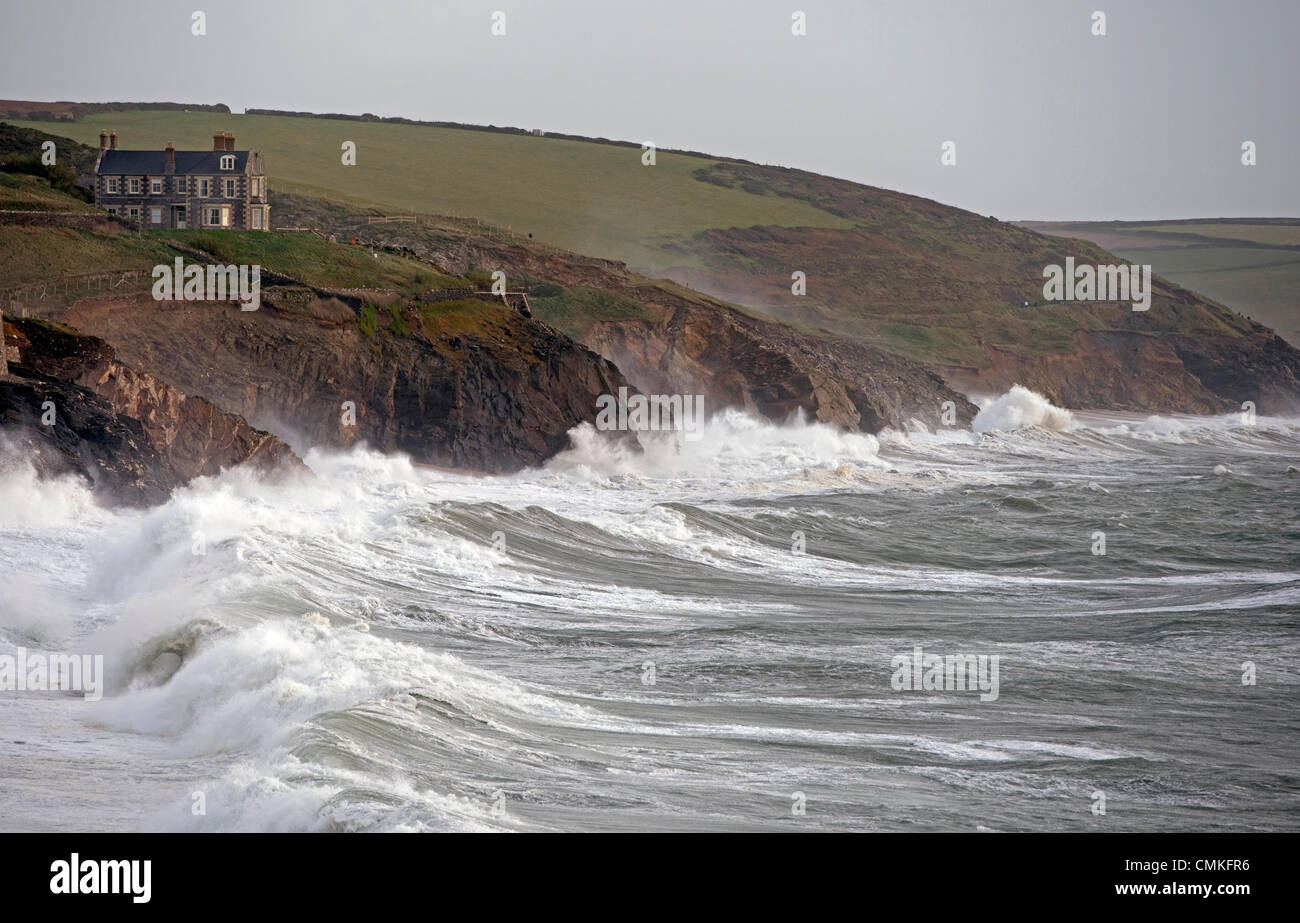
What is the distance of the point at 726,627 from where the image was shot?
26.8 meters

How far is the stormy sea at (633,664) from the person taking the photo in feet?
51.5

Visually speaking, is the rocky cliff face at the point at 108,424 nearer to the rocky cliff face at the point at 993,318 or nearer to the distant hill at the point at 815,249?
the distant hill at the point at 815,249

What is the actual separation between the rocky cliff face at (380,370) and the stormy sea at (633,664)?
4466 mm

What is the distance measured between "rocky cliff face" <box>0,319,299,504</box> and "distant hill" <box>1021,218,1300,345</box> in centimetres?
13031

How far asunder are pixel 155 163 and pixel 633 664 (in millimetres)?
49109

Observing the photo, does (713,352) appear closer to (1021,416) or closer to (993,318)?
(1021,416)

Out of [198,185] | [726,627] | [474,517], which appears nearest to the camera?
[726,627]

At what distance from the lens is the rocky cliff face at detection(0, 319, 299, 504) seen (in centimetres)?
3256

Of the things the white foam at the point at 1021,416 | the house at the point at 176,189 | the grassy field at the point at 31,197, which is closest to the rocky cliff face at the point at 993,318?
the white foam at the point at 1021,416

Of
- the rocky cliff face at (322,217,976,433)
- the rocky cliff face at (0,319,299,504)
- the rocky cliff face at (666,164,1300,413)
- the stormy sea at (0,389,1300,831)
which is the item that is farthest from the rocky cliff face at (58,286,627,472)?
the rocky cliff face at (666,164,1300,413)

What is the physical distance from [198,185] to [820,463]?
28.8 meters

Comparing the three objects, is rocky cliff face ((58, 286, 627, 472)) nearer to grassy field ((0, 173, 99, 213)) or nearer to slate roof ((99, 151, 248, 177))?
grassy field ((0, 173, 99, 213))
